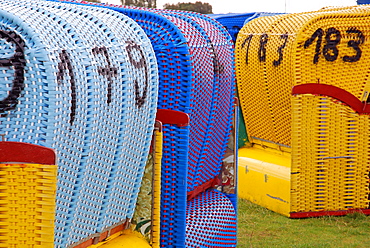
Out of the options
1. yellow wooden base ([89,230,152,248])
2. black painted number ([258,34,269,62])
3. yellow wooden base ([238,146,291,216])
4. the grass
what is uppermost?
black painted number ([258,34,269,62])

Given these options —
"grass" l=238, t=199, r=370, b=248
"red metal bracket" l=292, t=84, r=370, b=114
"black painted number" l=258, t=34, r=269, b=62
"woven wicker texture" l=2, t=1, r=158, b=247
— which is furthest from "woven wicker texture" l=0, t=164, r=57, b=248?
"black painted number" l=258, t=34, r=269, b=62

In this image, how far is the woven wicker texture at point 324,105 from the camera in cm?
590

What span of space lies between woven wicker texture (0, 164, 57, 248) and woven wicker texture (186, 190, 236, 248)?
1750 millimetres

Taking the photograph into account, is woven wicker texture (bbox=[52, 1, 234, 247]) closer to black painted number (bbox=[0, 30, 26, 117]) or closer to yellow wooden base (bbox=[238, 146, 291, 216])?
black painted number (bbox=[0, 30, 26, 117])

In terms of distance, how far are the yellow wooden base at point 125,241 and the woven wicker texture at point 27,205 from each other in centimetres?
78

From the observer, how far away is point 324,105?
19.6 feet

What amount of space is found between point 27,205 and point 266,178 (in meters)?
4.72

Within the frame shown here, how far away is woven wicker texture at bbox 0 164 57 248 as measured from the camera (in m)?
1.99

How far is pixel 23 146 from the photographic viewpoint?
1992 millimetres

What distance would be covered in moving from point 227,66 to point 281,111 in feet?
8.12

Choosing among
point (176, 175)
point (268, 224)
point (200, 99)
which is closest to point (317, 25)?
point (268, 224)

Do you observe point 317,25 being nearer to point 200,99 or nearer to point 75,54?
point 200,99

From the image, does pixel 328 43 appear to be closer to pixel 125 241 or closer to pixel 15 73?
pixel 125 241

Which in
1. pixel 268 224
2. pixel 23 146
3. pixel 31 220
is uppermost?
pixel 23 146
